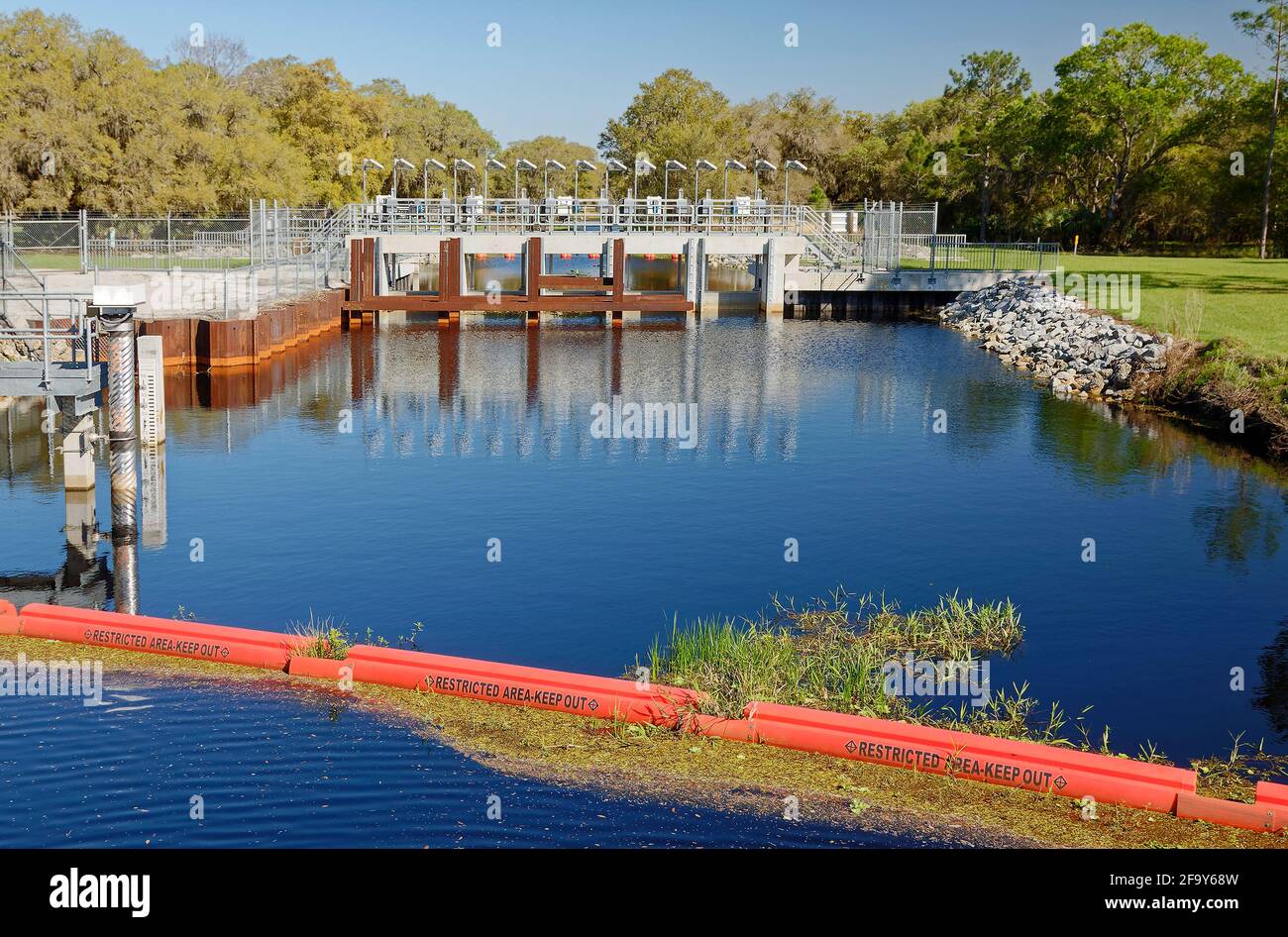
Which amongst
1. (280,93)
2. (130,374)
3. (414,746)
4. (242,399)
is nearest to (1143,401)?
(242,399)

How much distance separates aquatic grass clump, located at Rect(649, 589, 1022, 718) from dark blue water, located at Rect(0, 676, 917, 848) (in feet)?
7.58

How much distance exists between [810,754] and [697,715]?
1.18 meters

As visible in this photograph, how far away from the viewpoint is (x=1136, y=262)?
2510 inches

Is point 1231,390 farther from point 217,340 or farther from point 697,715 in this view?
point 217,340

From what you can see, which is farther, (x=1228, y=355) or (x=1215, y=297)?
(x=1215, y=297)

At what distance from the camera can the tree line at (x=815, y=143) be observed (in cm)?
6012

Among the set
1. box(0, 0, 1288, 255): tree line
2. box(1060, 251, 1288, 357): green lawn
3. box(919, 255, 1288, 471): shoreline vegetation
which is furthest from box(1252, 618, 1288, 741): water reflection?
box(0, 0, 1288, 255): tree line

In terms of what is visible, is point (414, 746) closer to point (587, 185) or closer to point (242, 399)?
point (242, 399)

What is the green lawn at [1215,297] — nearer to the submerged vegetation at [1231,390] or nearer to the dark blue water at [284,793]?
the submerged vegetation at [1231,390]

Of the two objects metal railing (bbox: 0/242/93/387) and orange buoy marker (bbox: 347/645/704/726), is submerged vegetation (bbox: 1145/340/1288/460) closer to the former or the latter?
orange buoy marker (bbox: 347/645/704/726)

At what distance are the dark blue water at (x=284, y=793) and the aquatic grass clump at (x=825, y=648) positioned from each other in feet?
7.58

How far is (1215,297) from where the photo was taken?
4544 centimetres

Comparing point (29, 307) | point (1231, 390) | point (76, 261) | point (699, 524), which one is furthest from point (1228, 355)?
point (76, 261)

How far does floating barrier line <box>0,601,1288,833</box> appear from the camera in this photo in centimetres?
1133
